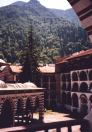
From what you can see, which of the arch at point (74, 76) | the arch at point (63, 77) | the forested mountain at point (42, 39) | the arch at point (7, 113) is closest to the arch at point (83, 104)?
the arch at point (74, 76)

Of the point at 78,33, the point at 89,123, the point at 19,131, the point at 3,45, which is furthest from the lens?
the point at 78,33

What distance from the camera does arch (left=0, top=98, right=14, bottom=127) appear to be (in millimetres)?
29205

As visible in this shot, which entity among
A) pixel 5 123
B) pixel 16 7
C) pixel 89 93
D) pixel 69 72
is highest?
pixel 16 7

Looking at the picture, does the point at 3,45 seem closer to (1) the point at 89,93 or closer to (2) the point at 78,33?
(2) the point at 78,33

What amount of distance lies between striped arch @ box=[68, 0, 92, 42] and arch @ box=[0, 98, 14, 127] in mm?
26208

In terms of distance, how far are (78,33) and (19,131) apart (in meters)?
102

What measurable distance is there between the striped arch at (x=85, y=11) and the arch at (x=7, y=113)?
86.0 ft

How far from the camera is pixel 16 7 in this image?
194125mm

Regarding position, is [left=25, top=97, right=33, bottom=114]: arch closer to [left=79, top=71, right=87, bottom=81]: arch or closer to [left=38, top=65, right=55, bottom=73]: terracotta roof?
[left=79, top=71, right=87, bottom=81]: arch

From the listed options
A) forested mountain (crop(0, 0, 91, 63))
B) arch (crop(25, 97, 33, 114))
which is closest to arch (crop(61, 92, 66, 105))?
forested mountain (crop(0, 0, 91, 63))

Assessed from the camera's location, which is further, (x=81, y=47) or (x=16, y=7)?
(x=16, y=7)

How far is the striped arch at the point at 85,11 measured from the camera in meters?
3.19

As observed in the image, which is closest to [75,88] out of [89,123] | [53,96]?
[53,96]

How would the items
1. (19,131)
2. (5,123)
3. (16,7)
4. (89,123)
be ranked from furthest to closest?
1. (16,7)
2. (5,123)
3. (89,123)
4. (19,131)
